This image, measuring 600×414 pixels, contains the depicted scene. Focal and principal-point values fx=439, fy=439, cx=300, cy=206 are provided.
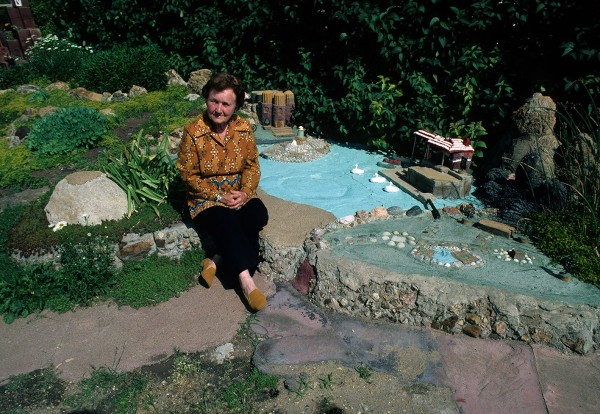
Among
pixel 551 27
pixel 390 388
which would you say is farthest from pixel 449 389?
pixel 551 27

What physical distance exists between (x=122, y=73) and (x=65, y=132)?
10.7ft

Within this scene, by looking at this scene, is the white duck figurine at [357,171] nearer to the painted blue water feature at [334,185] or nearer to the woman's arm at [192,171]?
the painted blue water feature at [334,185]

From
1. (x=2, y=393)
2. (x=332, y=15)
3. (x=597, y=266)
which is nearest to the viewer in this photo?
(x=2, y=393)

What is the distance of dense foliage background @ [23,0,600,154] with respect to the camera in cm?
533

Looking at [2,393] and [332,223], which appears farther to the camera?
[332,223]

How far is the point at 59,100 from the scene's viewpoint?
792 centimetres

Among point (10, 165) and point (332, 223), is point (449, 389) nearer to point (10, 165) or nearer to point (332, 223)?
point (332, 223)

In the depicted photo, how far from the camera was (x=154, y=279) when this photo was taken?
3828 millimetres

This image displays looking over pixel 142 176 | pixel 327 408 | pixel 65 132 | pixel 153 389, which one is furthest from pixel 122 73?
pixel 327 408

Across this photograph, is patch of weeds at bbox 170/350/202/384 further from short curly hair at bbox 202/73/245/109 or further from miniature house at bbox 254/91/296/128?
miniature house at bbox 254/91/296/128

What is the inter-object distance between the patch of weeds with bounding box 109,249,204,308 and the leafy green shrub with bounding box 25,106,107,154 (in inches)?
107

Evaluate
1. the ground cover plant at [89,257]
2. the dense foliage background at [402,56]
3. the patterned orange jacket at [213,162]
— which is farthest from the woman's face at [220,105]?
the dense foliage background at [402,56]

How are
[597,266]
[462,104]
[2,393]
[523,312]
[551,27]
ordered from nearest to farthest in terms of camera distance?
[2,393], [523,312], [597,266], [551,27], [462,104]

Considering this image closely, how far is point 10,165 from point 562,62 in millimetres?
6882
